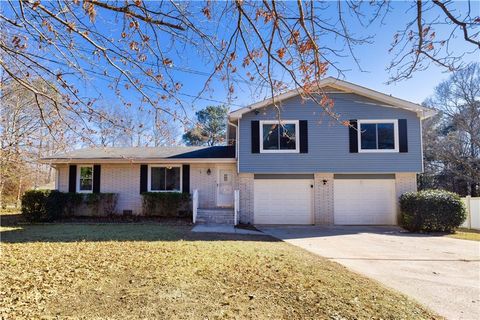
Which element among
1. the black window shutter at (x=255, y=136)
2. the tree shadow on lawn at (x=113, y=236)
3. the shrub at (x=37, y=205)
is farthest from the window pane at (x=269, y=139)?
the shrub at (x=37, y=205)

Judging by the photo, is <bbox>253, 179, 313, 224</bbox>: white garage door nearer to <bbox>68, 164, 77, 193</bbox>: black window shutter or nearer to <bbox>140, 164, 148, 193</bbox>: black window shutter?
<bbox>140, 164, 148, 193</bbox>: black window shutter

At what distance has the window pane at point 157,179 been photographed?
1404 centimetres

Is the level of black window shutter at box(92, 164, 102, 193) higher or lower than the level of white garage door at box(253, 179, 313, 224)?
higher

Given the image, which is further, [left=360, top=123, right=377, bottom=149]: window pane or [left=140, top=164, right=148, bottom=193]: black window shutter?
[left=140, top=164, right=148, bottom=193]: black window shutter

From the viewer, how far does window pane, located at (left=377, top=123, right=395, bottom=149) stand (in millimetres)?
12375

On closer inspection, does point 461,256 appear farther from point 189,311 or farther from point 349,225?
point 189,311

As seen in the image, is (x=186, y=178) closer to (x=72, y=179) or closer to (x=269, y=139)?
(x=269, y=139)

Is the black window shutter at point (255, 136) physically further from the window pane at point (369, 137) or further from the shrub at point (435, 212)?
the shrub at point (435, 212)

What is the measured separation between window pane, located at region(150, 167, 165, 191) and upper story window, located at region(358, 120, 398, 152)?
29.1 ft

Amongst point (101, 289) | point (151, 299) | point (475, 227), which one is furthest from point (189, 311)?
point (475, 227)

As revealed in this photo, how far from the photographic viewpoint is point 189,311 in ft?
11.3

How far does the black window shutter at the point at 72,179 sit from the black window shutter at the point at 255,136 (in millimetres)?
8490

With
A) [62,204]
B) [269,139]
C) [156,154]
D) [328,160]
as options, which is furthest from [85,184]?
[328,160]

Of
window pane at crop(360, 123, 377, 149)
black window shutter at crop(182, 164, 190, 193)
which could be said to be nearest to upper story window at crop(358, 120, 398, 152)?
window pane at crop(360, 123, 377, 149)
